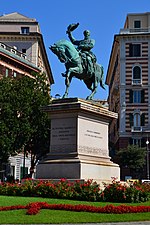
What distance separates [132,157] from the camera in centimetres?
7406

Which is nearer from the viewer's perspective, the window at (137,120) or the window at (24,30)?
the window at (137,120)

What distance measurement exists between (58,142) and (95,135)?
7.74 feet

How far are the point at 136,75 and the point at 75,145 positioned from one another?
6025 cm

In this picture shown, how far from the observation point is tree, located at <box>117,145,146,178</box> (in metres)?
74.5

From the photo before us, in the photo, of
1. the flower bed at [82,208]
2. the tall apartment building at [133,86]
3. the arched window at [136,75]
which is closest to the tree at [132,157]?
the tall apartment building at [133,86]

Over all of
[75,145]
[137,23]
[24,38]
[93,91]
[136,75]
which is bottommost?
[75,145]

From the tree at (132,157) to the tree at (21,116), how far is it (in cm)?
2224

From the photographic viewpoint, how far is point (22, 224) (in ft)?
48.0

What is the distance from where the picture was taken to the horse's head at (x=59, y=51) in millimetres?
27516

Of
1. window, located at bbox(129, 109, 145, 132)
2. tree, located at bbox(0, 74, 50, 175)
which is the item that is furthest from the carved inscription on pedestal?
window, located at bbox(129, 109, 145, 132)

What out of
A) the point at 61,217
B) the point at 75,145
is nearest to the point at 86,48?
the point at 75,145

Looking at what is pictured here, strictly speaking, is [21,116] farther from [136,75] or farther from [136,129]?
[136,75]

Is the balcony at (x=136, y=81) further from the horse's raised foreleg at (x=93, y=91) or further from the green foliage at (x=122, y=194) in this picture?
the green foliage at (x=122, y=194)

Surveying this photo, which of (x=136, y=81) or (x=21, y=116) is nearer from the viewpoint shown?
(x=21, y=116)
